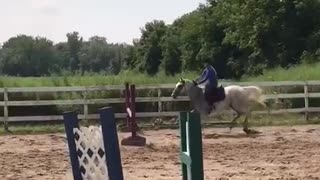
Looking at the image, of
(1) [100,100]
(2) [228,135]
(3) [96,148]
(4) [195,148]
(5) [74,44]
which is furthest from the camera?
(5) [74,44]

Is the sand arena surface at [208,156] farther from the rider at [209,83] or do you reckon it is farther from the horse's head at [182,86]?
the horse's head at [182,86]

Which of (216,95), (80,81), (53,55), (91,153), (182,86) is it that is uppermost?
(53,55)

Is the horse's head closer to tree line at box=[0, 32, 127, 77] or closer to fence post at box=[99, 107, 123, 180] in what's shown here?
fence post at box=[99, 107, 123, 180]

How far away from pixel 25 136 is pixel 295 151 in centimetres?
763

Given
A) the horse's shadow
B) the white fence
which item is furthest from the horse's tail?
the white fence

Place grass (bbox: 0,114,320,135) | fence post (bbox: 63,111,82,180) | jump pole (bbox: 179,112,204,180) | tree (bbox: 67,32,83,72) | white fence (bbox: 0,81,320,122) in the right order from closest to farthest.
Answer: jump pole (bbox: 179,112,204,180), fence post (bbox: 63,111,82,180), grass (bbox: 0,114,320,135), white fence (bbox: 0,81,320,122), tree (bbox: 67,32,83,72)

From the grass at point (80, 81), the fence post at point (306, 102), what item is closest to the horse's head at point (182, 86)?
the fence post at point (306, 102)

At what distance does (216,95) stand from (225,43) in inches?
1311

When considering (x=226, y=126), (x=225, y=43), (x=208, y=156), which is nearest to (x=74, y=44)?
(x=225, y=43)

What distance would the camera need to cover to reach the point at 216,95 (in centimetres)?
1716

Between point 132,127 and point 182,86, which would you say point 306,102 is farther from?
point 132,127

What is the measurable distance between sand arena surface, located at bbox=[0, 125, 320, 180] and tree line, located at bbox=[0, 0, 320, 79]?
14644 millimetres

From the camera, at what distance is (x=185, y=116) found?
18.0 feet

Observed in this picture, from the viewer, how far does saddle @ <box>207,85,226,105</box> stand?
56.1 feet
